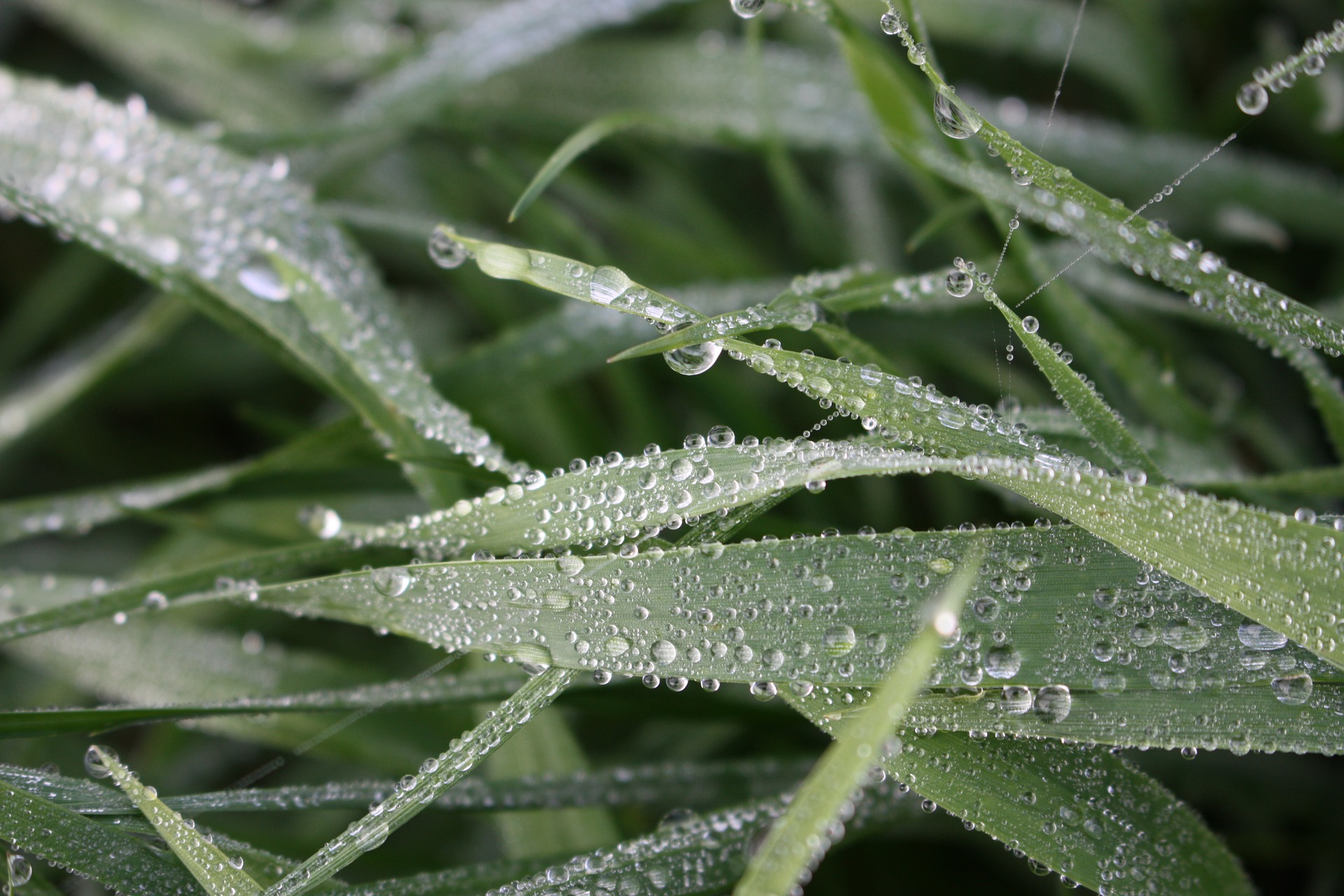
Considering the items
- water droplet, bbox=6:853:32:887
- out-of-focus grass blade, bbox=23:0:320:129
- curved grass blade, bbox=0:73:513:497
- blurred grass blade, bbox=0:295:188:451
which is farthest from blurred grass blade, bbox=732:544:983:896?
out-of-focus grass blade, bbox=23:0:320:129

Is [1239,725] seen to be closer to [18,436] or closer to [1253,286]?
[1253,286]

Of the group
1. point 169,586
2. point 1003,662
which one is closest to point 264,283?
point 169,586

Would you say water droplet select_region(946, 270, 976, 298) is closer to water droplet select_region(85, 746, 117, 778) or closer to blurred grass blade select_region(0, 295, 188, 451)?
water droplet select_region(85, 746, 117, 778)

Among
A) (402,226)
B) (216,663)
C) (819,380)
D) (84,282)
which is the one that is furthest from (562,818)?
(84,282)

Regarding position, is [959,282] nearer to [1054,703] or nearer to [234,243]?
[1054,703]

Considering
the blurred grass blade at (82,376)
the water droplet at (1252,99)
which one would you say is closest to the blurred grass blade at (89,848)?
the blurred grass blade at (82,376)
